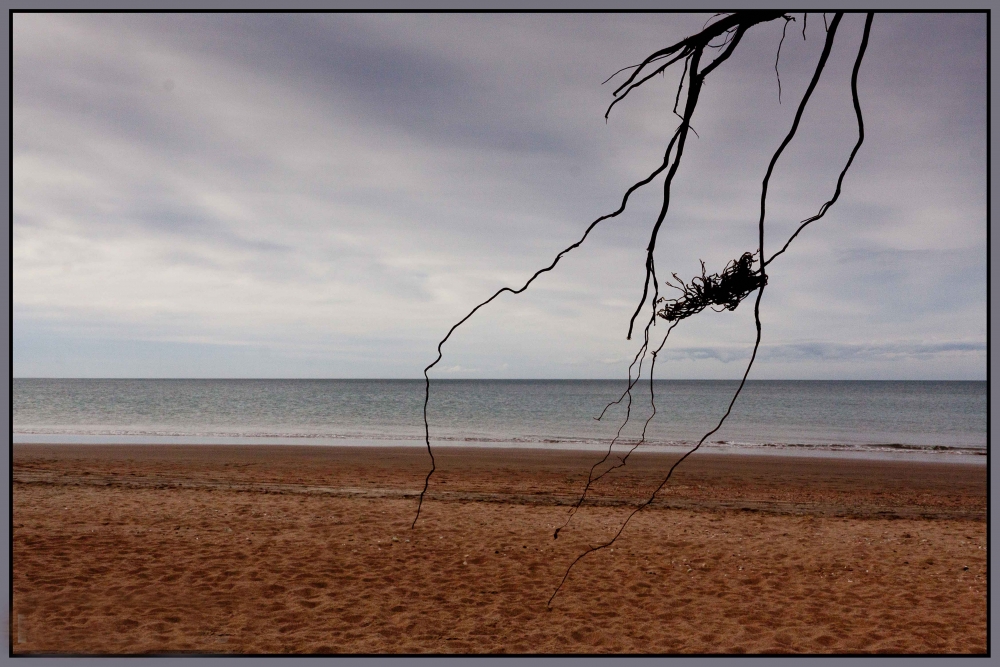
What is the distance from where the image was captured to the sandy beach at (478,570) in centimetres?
482

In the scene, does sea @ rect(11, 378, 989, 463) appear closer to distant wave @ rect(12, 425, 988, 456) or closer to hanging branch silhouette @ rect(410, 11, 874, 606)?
distant wave @ rect(12, 425, 988, 456)

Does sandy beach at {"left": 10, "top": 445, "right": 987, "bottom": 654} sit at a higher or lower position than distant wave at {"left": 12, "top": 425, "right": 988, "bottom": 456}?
higher

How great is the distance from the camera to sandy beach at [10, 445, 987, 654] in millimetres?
4816

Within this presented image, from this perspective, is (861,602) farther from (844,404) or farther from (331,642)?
(844,404)

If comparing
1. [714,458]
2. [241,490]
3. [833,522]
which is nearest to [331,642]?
[241,490]

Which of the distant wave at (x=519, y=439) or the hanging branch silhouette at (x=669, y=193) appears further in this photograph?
the distant wave at (x=519, y=439)

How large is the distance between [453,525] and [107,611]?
424 cm

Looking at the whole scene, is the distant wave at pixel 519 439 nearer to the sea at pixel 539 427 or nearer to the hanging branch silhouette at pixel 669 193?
the sea at pixel 539 427

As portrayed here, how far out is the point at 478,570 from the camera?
20.9 feet

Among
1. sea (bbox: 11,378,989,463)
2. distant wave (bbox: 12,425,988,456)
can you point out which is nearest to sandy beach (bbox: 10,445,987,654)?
sea (bbox: 11,378,989,463)

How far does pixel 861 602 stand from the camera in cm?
567

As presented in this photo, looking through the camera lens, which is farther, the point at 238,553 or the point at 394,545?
the point at 394,545

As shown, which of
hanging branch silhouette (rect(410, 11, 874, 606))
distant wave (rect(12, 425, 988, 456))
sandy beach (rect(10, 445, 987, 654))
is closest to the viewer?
hanging branch silhouette (rect(410, 11, 874, 606))

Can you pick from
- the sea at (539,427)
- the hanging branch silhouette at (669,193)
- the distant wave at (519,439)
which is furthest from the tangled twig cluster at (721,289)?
the distant wave at (519,439)
